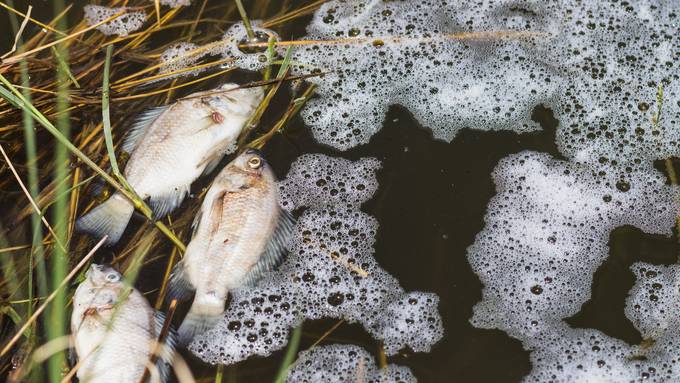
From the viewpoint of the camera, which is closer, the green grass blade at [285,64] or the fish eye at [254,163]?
the fish eye at [254,163]

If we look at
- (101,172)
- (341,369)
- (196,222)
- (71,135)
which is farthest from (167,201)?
(341,369)

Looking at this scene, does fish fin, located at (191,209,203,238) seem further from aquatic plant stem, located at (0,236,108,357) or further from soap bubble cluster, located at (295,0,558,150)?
soap bubble cluster, located at (295,0,558,150)

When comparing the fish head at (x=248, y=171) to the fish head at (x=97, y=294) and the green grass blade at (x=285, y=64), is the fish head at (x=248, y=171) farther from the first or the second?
the fish head at (x=97, y=294)

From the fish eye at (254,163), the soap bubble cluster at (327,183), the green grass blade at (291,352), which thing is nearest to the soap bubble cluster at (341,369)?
the green grass blade at (291,352)

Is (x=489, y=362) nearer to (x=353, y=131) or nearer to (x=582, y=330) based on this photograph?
(x=582, y=330)

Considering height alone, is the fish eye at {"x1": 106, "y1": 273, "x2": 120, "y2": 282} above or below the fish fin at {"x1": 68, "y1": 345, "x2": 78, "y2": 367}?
above

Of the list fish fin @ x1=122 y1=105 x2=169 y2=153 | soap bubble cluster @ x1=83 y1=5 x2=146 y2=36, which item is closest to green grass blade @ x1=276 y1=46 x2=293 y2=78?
fish fin @ x1=122 y1=105 x2=169 y2=153
